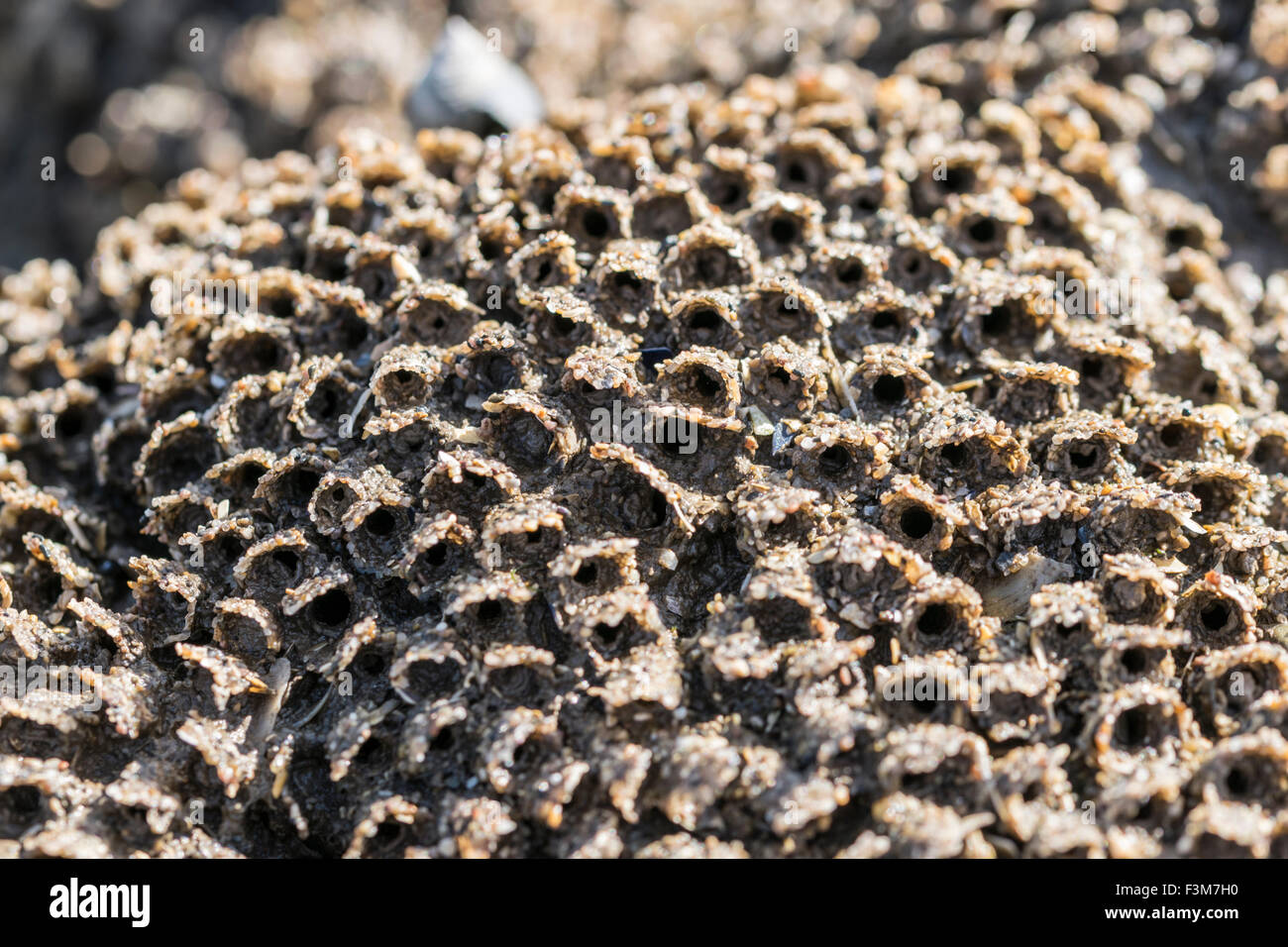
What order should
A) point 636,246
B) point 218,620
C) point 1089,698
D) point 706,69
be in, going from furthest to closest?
point 706,69, point 636,246, point 218,620, point 1089,698

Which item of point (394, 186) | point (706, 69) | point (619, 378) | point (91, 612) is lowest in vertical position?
point (91, 612)

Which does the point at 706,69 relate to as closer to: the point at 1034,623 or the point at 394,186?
the point at 394,186

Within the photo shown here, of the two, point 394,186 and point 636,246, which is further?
point 394,186

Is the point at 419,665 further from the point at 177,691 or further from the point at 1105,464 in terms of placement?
the point at 1105,464
